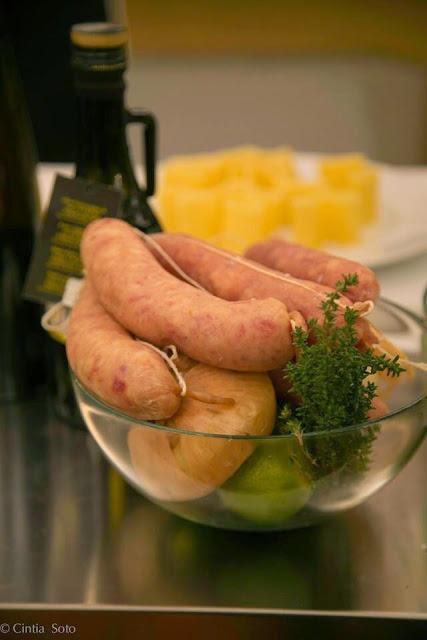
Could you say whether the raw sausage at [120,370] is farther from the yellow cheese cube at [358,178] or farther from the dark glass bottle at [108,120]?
the yellow cheese cube at [358,178]

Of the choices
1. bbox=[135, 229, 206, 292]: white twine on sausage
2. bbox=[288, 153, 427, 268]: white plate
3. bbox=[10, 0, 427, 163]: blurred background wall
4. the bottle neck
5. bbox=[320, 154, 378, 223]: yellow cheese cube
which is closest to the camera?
bbox=[135, 229, 206, 292]: white twine on sausage

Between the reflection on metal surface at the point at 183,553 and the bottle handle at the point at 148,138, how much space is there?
25 cm

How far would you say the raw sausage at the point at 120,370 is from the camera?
0.58 meters

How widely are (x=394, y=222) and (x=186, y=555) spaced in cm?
64

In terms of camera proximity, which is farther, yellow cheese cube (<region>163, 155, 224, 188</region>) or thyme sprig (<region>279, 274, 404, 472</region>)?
yellow cheese cube (<region>163, 155, 224, 188</region>)

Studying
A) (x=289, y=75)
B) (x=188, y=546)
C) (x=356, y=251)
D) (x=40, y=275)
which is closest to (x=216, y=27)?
(x=289, y=75)

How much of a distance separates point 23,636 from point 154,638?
8 centimetres

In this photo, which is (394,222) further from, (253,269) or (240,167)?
(253,269)

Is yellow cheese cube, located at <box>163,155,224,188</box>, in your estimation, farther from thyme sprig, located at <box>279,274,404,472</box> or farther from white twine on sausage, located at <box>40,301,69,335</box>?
thyme sprig, located at <box>279,274,404,472</box>

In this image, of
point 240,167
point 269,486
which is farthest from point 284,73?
point 269,486

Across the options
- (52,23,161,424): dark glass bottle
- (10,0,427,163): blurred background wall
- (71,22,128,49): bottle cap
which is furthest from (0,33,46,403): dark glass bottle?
(10,0,427,163): blurred background wall

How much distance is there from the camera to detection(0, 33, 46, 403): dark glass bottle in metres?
0.89

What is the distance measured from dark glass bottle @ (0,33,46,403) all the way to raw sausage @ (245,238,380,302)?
0.26 m

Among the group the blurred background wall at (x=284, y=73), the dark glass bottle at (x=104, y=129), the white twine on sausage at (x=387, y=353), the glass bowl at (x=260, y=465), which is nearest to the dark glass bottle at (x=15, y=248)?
the dark glass bottle at (x=104, y=129)
